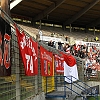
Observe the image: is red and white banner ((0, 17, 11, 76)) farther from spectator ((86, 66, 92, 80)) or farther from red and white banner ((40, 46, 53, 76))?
spectator ((86, 66, 92, 80))

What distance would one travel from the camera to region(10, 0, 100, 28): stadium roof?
29391mm

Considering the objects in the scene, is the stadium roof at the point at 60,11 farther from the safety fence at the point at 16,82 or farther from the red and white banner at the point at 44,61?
the safety fence at the point at 16,82

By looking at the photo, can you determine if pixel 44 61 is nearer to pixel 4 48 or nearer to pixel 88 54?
pixel 4 48

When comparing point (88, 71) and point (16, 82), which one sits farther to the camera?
point (88, 71)

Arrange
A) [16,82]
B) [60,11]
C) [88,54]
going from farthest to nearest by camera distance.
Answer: [60,11] < [88,54] < [16,82]

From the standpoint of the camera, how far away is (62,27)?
36750 millimetres

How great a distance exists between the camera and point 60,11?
3262cm

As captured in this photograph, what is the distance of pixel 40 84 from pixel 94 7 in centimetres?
2404

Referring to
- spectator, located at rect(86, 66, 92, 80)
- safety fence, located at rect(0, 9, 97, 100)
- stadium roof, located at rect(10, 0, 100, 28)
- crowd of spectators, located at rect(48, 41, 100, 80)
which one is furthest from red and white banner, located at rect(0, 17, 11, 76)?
stadium roof, located at rect(10, 0, 100, 28)

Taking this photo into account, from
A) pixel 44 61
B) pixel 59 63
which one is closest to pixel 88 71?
pixel 59 63

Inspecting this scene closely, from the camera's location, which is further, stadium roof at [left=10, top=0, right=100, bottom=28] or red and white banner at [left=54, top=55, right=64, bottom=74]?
stadium roof at [left=10, top=0, right=100, bottom=28]

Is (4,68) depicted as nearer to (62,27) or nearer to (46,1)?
(46,1)

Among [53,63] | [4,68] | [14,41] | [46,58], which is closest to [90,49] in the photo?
[53,63]

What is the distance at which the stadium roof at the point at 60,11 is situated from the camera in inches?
1157
